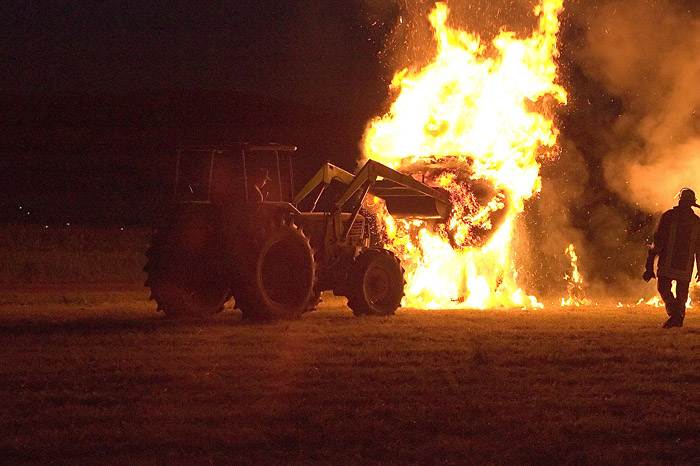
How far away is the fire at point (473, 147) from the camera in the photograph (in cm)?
Result: 2109

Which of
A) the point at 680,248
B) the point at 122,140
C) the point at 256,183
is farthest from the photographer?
the point at 122,140

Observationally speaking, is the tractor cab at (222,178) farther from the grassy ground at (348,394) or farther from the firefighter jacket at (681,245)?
the firefighter jacket at (681,245)

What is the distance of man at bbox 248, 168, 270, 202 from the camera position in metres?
18.3

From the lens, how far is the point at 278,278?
18031 millimetres

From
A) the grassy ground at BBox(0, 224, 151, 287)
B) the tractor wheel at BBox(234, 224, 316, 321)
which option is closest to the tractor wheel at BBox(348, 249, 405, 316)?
the tractor wheel at BBox(234, 224, 316, 321)

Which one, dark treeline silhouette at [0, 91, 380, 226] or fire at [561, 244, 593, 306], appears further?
dark treeline silhouette at [0, 91, 380, 226]

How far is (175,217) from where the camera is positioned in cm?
1812

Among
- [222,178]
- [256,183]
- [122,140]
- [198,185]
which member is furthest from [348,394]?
[122,140]

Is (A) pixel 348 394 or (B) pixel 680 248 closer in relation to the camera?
(A) pixel 348 394

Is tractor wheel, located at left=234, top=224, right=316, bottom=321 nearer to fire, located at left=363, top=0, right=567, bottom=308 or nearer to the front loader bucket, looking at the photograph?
the front loader bucket

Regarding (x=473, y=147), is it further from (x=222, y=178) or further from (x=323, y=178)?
(x=222, y=178)

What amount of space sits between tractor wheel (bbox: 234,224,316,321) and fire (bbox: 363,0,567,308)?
13.2ft

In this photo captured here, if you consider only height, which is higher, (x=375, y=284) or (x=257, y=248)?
(x=257, y=248)

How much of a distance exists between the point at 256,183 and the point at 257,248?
163cm
